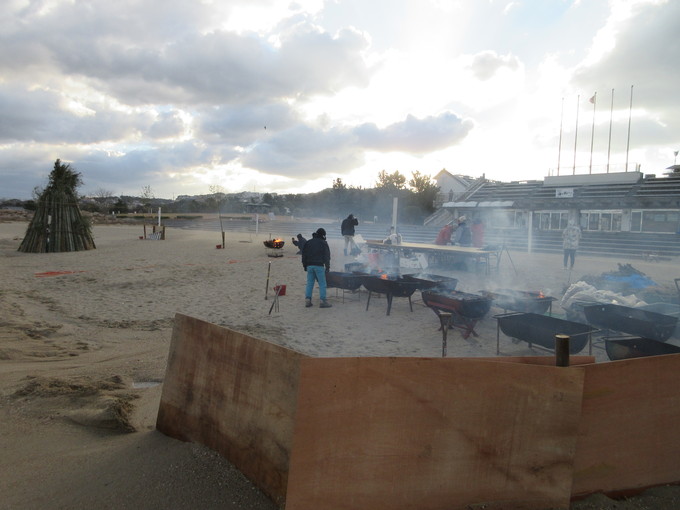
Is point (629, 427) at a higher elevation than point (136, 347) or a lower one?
higher

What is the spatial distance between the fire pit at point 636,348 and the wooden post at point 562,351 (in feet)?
8.80

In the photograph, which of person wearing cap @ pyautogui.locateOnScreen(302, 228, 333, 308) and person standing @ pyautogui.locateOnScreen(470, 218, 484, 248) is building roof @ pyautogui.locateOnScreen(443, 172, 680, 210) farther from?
person wearing cap @ pyautogui.locateOnScreen(302, 228, 333, 308)

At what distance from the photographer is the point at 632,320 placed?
5816 mm

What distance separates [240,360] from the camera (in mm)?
2951

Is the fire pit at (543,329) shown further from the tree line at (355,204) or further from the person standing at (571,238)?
the tree line at (355,204)

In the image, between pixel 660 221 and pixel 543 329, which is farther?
pixel 660 221

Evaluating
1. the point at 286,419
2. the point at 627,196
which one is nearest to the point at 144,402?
the point at 286,419

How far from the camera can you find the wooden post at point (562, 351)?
263cm

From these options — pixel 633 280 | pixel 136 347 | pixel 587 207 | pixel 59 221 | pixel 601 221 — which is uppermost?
pixel 587 207

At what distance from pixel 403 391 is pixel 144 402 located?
9.56 ft

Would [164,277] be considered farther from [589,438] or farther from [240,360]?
[589,438]

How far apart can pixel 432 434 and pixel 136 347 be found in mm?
5208

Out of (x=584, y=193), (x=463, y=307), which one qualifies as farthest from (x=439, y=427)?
(x=584, y=193)

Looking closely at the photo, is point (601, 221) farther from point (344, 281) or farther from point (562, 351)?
point (562, 351)
